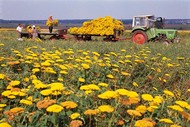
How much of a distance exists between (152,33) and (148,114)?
1716 centimetres

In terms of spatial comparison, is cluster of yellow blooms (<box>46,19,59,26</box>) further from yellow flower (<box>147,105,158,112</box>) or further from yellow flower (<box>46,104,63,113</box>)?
yellow flower (<box>46,104,63,113</box>)

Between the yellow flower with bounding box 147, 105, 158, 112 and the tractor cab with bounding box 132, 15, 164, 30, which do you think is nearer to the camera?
the yellow flower with bounding box 147, 105, 158, 112

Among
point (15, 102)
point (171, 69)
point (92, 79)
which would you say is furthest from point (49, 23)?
point (15, 102)

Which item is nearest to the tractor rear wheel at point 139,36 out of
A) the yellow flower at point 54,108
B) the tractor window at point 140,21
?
the tractor window at point 140,21

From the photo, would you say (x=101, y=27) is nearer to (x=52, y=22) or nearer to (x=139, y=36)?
(x=139, y=36)

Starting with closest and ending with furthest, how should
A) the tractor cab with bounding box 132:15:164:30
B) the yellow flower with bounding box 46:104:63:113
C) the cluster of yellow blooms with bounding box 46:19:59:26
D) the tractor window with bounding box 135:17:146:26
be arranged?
the yellow flower with bounding box 46:104:63:113 → the tractor cab with bounding box 132:15:164:30 → the tractor window with bounding box 135:17:146:26 → the cluster of yellow blooms with bounding box 46:19:59:26

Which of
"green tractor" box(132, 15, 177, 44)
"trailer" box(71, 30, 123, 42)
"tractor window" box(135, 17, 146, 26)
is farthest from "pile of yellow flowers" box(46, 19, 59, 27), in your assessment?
"tractor window" box(135, 17, 146, 26)

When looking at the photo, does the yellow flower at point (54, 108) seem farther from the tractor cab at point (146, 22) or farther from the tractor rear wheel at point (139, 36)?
the tractor cab at point (146, 22)

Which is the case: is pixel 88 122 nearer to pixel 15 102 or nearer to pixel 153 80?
pixel 15 102

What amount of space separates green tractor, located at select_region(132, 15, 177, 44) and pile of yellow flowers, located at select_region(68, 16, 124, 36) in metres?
1.17

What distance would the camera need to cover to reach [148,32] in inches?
779

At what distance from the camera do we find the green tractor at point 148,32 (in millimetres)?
19531

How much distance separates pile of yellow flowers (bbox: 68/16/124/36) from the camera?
1981 cm

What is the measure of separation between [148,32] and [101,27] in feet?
9.66
